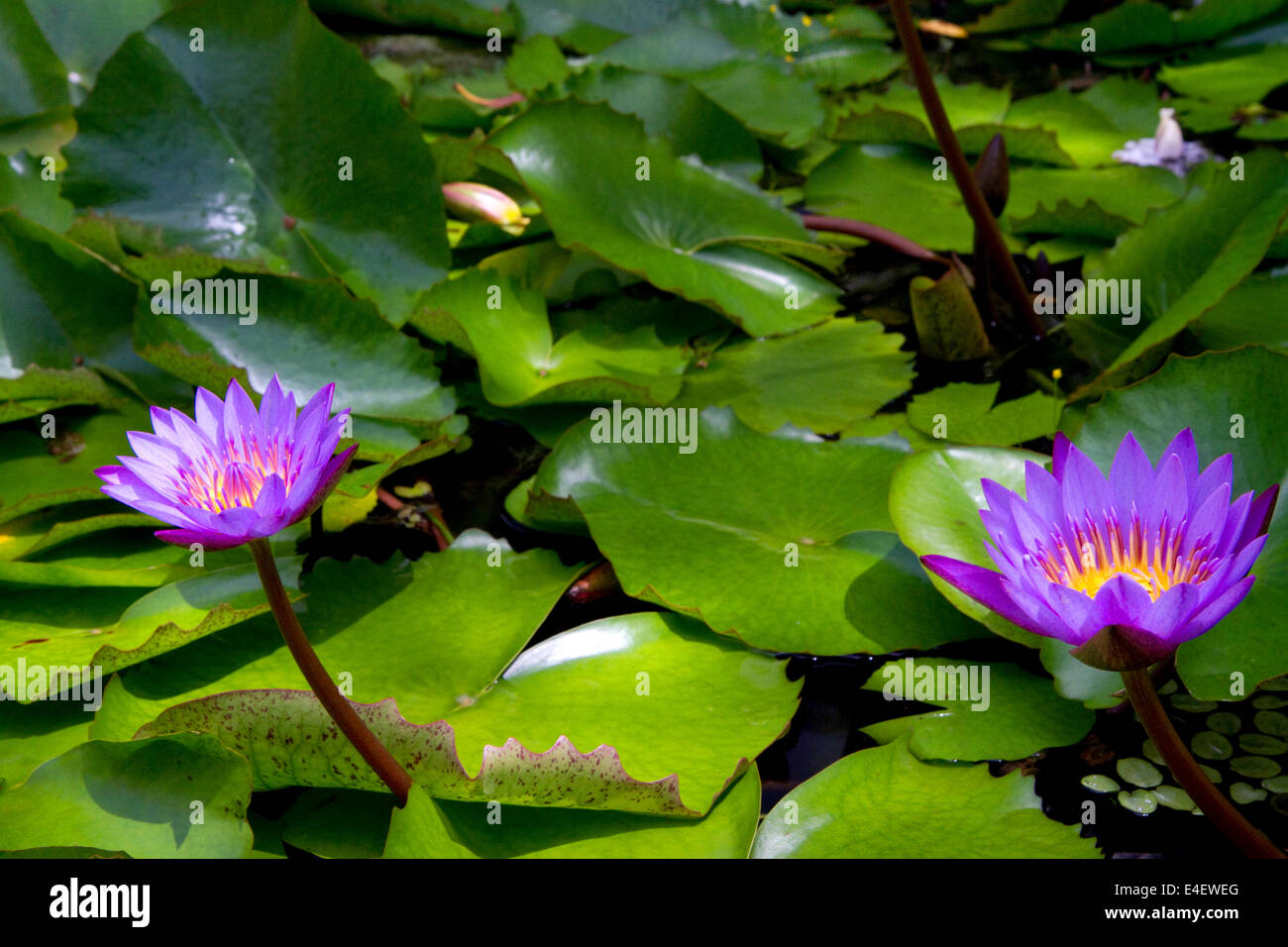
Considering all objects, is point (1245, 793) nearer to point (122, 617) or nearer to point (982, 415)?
point (982, 415)

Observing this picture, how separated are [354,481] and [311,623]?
0.21 metres

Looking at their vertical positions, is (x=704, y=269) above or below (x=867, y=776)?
above

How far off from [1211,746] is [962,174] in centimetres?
95

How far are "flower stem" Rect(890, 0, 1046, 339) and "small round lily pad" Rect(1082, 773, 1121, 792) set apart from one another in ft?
3.12

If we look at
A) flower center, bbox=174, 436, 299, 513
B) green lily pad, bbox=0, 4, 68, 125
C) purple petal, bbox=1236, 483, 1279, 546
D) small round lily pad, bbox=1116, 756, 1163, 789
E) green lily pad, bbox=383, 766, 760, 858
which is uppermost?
green lily pad, bbox=0, 4, 68, 125

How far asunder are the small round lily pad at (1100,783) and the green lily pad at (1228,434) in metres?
0.13

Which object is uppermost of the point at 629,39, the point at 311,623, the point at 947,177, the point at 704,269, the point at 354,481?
the point at 629,39

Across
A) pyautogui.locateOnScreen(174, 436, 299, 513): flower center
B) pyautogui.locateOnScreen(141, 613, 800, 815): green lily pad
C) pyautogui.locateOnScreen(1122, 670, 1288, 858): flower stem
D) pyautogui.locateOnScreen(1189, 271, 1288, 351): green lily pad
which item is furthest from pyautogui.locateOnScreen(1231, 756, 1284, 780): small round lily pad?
pyautogui.locateOnScreen(174, 436, 299, 513): flower center

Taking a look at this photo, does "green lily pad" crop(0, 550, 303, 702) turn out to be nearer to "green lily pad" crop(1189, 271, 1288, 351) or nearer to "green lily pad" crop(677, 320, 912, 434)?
"green lily pad" crop(677, 320, 912, 434)

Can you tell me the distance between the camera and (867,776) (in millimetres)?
1028

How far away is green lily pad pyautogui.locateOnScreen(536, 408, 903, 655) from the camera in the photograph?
1211 mm

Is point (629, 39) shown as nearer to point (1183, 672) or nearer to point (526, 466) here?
point (526, 466)

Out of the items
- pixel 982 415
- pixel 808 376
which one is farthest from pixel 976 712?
pixel 808 376
